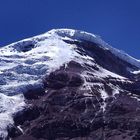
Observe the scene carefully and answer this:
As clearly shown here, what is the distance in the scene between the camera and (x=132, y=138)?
200 m
